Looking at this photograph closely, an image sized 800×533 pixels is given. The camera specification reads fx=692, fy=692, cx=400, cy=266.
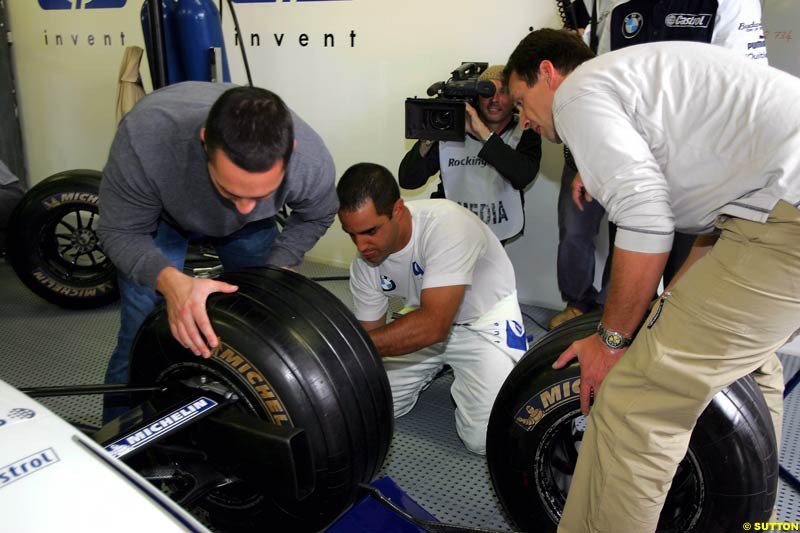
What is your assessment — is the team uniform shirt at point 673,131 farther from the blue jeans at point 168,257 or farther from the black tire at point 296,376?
the blue jeans at point 168,257

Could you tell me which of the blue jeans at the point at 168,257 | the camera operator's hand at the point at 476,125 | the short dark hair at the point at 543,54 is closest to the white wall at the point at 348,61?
the camera operator's hand at the point at 476,125

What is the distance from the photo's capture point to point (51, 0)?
15.3ft

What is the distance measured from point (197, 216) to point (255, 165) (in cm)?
40

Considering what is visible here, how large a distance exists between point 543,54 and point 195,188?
0.90 m

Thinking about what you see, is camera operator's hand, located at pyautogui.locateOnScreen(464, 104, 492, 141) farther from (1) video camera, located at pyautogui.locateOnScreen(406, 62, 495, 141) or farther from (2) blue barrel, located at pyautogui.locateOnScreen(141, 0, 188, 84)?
(2) blue barrel, located at pyautogui.locateOnScreen(141, 0, 188, 84)

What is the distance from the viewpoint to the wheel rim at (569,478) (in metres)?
1.47

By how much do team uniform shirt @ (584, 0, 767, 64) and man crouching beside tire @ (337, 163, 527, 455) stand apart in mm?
874

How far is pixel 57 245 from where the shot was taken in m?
3.40

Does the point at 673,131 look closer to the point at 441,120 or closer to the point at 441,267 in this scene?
the point at 441,267

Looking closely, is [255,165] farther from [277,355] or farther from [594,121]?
[594,121]

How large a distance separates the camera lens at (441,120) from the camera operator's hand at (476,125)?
3.0 inches

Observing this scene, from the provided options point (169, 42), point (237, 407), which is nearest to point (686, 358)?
point (237, 407)

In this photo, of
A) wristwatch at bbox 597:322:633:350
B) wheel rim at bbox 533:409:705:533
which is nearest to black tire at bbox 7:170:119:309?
wheel rim at bbox 533:409:705:533

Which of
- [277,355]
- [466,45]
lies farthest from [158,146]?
[466,45]
